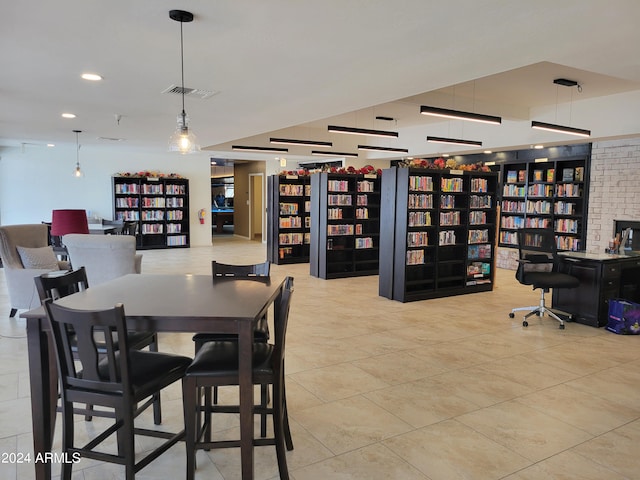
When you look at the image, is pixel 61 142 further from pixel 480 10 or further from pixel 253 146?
pixel 480 10

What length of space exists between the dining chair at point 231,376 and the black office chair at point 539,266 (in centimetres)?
420

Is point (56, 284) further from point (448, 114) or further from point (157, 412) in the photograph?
point (448, 114)

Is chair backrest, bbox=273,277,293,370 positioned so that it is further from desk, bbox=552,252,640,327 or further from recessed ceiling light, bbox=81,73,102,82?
desk, bbox=552,252,640,327

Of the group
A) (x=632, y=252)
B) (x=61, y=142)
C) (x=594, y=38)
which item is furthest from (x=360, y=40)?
(x=61, y=142)

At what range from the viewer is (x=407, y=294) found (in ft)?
22.5

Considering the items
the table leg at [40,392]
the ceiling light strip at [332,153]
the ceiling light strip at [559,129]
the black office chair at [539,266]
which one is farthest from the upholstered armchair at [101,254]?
the ceiling light strip at [332,153]

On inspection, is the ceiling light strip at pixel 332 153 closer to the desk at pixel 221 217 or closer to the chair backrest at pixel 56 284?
the desk at pixel 221 217

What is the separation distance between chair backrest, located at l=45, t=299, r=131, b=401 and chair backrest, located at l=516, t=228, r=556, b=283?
17.1ft

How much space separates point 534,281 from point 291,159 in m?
10.2

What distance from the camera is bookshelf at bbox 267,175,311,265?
10.4m

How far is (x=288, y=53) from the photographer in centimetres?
372

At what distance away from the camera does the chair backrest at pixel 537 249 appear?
5.98 metres

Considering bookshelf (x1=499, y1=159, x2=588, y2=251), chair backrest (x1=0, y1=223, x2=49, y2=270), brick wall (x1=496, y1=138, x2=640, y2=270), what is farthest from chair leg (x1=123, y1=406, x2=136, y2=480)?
bookshelf (x1=499, y1=159, x2=588, y2=251)

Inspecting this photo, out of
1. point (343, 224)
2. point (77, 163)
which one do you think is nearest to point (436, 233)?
point (343, 224)
